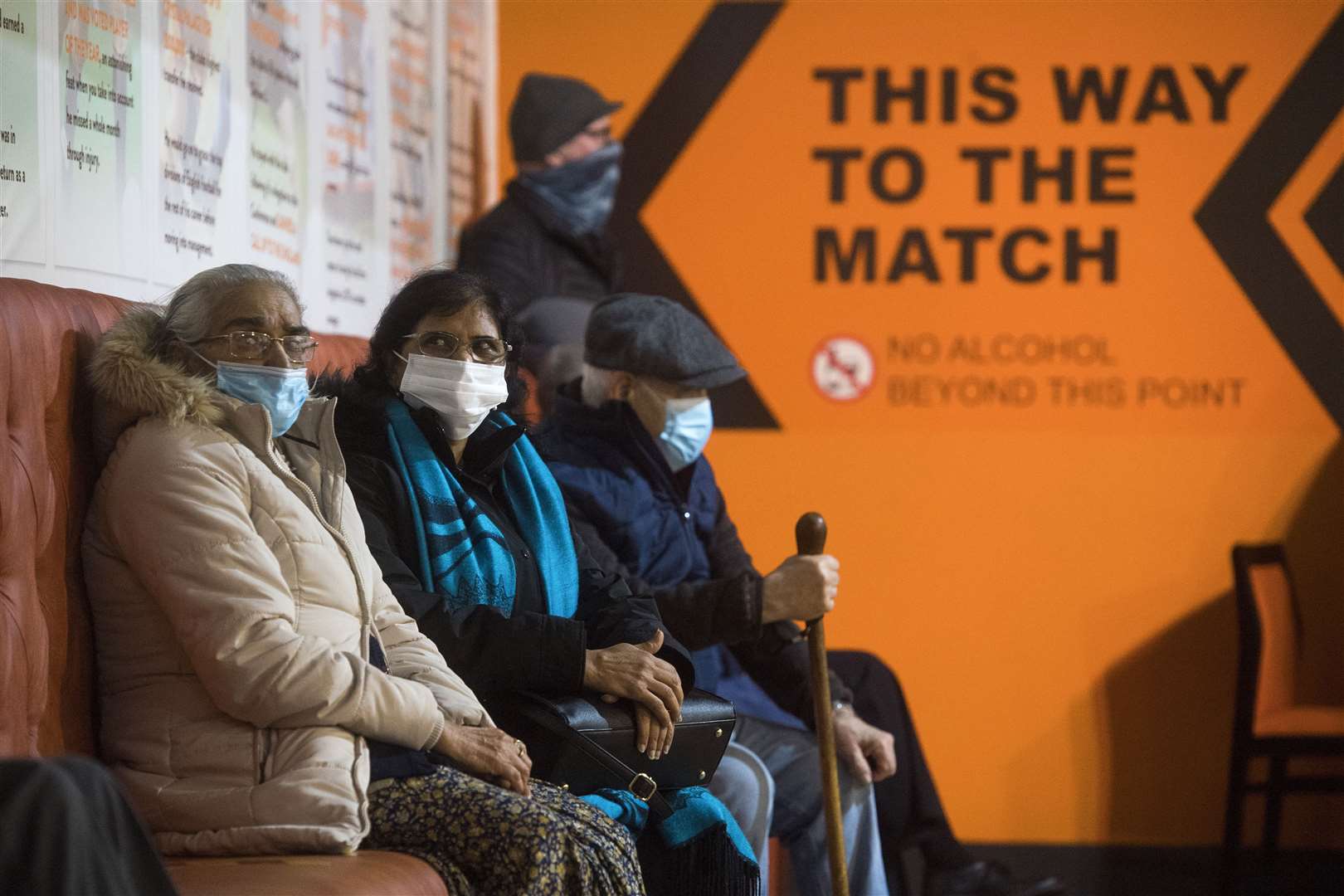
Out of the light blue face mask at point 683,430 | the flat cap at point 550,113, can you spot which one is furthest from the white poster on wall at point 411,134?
the light blue face mask at point 683,430

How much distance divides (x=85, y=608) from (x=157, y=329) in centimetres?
40

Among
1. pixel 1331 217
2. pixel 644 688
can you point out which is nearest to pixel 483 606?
pixel 644 688

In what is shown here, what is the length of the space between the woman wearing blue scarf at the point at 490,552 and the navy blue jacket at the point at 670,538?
0.65 feet

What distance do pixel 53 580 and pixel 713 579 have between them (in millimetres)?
1542

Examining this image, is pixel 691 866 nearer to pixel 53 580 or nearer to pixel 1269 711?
pixel 53 580

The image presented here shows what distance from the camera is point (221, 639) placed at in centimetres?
203

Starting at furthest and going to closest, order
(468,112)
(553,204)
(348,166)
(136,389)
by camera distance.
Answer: (468,112) < (553,204) < (348,166) < (136,389)

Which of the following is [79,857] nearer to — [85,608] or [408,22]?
[85,608]

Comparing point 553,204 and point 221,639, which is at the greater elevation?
point 553,204

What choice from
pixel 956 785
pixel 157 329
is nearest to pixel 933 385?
pixel 956 785

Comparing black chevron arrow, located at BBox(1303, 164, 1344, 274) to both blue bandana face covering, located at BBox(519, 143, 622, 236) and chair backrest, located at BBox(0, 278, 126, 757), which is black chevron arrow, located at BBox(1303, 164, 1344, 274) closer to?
blue bandana face covering, located at BBox(519, 143, 622, 236)

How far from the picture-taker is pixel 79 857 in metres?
1.41

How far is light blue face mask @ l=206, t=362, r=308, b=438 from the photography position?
2.25 m

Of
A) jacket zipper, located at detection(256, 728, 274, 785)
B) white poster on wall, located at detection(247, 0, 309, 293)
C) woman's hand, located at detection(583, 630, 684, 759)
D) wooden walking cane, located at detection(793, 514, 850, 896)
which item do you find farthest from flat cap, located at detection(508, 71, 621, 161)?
jacket zipper, located at detection(256, 728, 274, 785)
